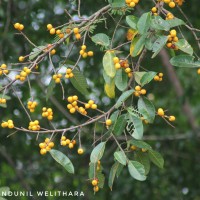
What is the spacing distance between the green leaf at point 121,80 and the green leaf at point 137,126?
0.11m

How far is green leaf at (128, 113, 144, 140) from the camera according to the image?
138cm

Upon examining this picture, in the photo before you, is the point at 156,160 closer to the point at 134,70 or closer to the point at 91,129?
the point at 134,70

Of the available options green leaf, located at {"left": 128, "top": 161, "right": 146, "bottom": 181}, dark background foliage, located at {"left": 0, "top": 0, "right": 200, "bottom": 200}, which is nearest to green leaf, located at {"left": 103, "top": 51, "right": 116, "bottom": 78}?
green leaf, located at {"left": 128, "top": 161, "right": 146, "bottom": 181}

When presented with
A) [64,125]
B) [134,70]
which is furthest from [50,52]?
[64,125]

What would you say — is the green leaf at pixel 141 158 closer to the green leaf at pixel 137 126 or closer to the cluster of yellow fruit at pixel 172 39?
the green leaf at pixel 137 126

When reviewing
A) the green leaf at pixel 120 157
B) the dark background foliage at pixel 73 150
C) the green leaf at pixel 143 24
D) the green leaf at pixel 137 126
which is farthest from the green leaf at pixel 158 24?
the dark background foliage at pixel 73 150

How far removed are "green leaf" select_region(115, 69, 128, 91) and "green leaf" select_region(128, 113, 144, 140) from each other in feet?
0.37

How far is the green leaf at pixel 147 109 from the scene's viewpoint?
1.42m

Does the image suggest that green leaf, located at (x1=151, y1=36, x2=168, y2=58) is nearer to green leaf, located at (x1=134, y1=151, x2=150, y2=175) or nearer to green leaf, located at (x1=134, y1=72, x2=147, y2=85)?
green leaf, located at (x1=134, y1=72, x2=147, y2=85)

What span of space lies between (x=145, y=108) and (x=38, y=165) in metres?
1.78

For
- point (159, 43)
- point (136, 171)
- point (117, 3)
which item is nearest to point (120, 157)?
point (136, 171)

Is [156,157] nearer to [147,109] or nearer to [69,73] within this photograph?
[147,109]

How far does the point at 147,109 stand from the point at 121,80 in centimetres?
12

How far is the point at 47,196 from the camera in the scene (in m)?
2.77
